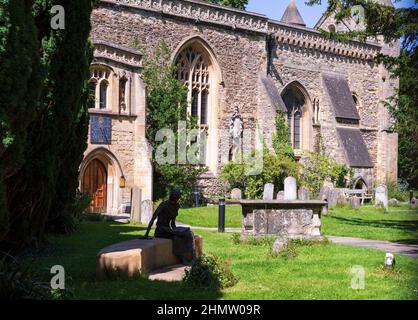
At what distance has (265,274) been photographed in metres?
10.8

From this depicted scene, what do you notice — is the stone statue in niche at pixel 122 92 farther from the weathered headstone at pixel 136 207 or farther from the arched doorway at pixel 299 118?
the arched doorway at pixel 299 118

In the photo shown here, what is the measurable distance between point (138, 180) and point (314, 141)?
14648 mm

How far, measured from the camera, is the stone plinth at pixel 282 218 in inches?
637

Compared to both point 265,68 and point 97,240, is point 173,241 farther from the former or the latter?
point 265,68

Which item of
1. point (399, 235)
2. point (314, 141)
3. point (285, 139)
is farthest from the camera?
point (314, 141)

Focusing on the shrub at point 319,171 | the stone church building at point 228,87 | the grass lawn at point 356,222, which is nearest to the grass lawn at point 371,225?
the grass lawn at point 356,222

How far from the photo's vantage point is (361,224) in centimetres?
2200

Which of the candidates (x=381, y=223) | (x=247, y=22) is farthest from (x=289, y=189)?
(x=247, y=22)

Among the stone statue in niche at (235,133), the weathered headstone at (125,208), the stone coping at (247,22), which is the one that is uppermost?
the stone coping at (247,22)

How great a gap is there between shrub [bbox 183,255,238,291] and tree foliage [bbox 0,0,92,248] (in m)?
2.70

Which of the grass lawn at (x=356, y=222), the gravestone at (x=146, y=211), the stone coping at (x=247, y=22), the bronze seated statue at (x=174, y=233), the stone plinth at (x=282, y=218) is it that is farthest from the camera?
the stone coping at (x=247, y=22)

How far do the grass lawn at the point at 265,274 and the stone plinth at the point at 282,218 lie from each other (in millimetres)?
821
